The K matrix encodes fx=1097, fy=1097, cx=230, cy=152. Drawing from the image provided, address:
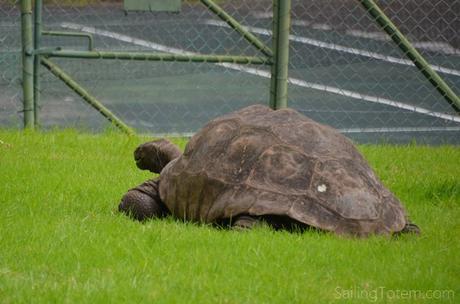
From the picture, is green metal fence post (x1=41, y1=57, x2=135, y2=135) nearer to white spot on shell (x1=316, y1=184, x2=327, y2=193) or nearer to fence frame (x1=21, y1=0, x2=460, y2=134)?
fence frame (x1=21, y1=0, x2=460, y2=134)

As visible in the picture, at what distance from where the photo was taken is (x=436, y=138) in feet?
43.8

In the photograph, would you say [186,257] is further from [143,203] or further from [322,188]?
[143,203]

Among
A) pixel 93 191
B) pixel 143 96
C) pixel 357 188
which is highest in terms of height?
pixel 357 188

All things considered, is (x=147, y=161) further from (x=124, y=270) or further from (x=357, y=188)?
(x=124, y=270)

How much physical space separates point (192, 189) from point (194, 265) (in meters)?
1.29

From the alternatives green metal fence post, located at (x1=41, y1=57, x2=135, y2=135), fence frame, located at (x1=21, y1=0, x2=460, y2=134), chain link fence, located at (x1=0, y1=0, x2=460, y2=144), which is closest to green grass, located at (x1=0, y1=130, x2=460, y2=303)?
green metal fence post, located at (x1=41, y1=57, x2=135, y2=135)

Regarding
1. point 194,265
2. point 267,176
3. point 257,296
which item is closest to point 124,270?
point 194,265

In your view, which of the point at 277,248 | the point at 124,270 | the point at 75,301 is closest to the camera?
the point at 75,301

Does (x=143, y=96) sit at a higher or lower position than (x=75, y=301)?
lower

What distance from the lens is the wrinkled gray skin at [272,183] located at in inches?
257

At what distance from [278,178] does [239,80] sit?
34.3 ft

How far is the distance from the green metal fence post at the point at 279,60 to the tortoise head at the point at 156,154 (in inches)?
122

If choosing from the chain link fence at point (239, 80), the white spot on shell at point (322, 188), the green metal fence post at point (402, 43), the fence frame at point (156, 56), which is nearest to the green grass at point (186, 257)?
the white spot on shell at point (322, 188)

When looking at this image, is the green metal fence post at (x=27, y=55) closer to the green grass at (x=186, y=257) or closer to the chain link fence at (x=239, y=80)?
the chain link fence at (x=239, y=80)
